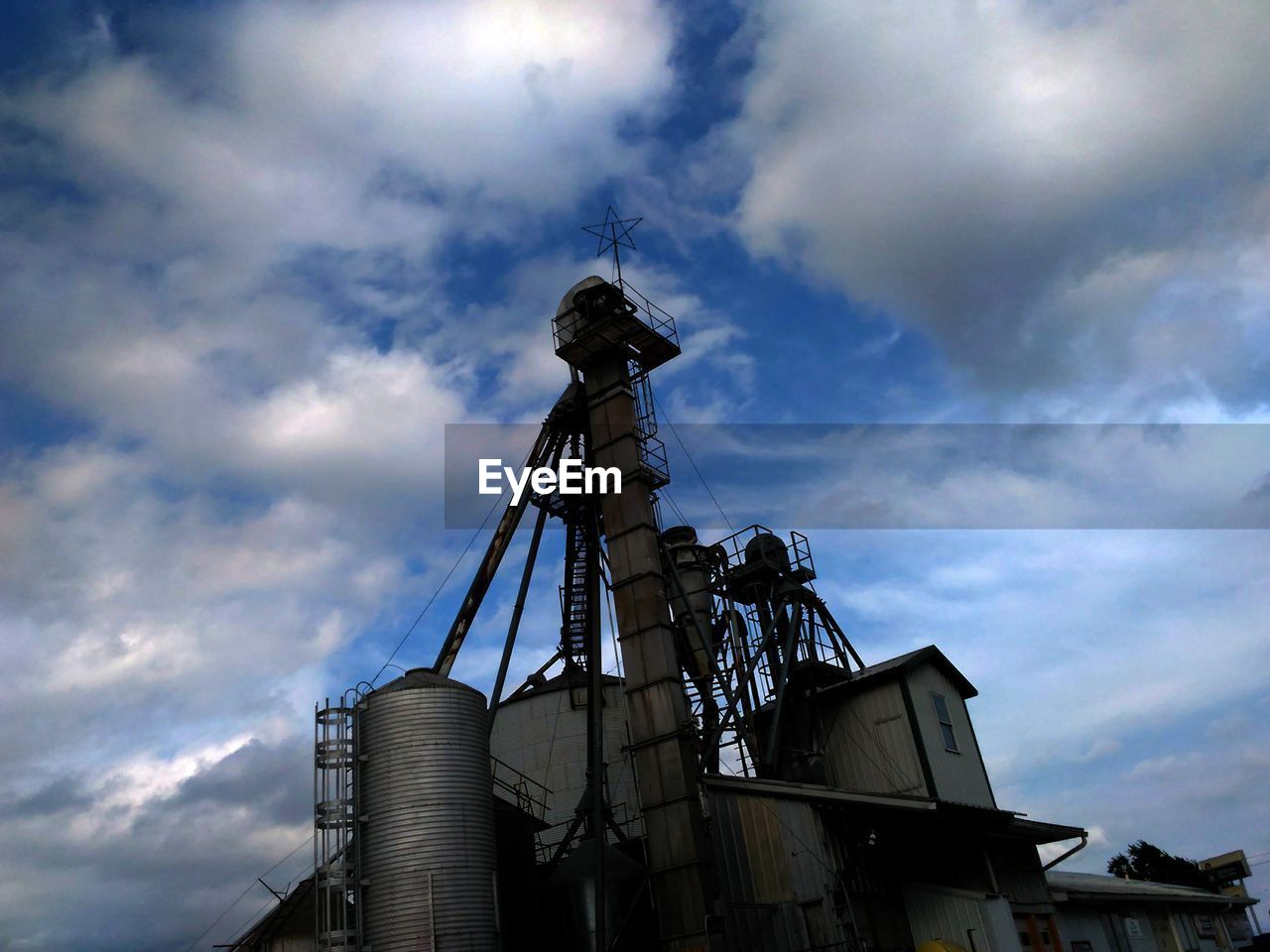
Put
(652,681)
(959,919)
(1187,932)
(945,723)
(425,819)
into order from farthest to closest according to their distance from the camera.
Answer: (1187,932), (945,723), (652,681), (959,919), (425,819)

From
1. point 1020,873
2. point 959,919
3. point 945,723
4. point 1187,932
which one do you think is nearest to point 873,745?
point 945,723

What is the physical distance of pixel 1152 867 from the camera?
77.4m

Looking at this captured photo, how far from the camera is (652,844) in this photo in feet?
78.7

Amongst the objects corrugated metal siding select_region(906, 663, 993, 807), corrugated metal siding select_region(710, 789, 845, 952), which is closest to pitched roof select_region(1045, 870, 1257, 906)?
corrugated metal siding select_region(906, 663, 993, 807)

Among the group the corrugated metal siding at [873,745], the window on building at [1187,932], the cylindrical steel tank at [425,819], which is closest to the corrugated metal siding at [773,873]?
the corrugated metal siding at [873,745]

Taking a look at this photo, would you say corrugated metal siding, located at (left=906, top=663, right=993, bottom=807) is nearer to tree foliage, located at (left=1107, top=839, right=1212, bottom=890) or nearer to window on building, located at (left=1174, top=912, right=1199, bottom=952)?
window on building, located at (left=1174, top=912, right=1199, bottom=952)

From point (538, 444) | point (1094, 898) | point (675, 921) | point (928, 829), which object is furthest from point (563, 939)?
point (1094, 898)

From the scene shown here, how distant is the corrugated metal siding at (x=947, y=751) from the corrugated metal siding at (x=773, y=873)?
17.1 ft

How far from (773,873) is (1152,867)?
2740 inches

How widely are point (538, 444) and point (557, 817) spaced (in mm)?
13941

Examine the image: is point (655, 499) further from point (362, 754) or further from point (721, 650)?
point (362, 754)

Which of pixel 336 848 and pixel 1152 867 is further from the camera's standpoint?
pixel 1152 867

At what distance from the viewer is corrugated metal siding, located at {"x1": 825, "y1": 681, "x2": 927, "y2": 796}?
27.3m

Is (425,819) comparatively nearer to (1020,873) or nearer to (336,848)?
(336,848)
